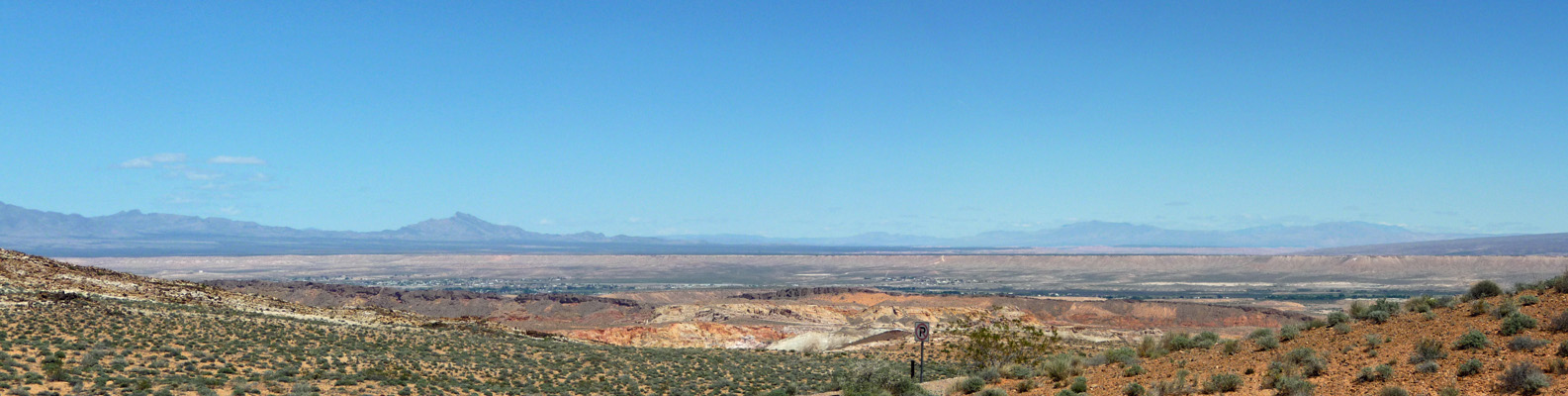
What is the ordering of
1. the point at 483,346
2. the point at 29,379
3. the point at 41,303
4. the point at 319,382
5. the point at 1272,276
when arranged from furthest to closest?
1. the point at 1272,276
2. the point at 483,346
3. the point at 41,303
4. the point at 319,382
5. the point at 29,379

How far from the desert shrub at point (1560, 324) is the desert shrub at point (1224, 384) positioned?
187 inches

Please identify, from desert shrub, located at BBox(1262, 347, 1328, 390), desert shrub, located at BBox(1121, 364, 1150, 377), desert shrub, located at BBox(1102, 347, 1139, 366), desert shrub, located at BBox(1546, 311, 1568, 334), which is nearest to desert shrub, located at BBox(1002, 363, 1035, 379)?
desert shrub, located at BBox(1102, 347, 1139, 366)

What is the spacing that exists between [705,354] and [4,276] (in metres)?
26.8

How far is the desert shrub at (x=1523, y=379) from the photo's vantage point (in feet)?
43.1

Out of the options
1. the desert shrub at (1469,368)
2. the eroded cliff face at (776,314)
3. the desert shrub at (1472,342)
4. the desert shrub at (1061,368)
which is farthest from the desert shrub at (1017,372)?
the eroded cliff face at (776,314)

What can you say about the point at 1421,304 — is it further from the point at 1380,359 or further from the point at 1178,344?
the point at 1178,344

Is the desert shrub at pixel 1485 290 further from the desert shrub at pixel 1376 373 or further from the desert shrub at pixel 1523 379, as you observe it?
the desert shrub at pixel 1523 379

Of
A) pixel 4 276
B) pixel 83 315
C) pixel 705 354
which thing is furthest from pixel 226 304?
pixel 705 354

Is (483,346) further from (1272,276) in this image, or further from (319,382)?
(1272,276)

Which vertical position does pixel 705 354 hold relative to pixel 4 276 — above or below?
below

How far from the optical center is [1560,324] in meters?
15.5

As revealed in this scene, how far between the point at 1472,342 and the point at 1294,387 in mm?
3235

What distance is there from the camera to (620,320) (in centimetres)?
7975

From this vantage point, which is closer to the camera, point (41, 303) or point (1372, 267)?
point (41, 303)
